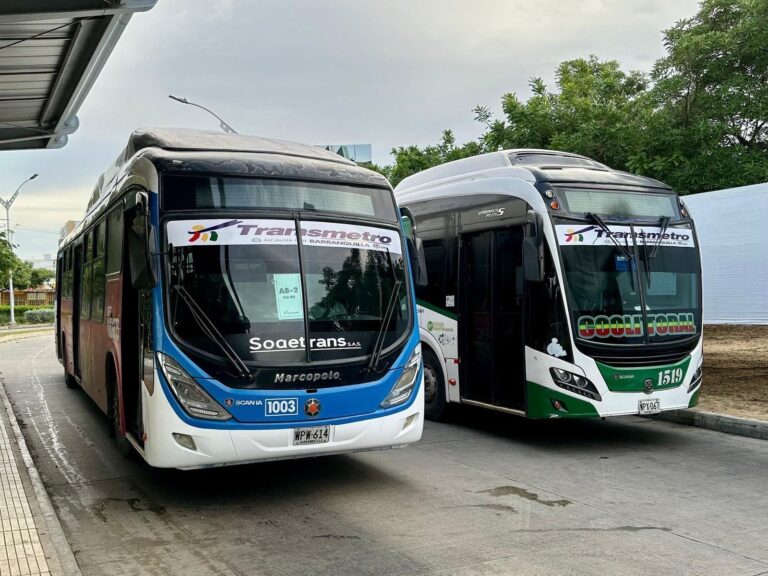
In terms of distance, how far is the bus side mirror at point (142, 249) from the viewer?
6.40m

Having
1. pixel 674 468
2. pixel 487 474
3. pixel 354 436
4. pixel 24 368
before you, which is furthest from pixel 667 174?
pixel 24 368

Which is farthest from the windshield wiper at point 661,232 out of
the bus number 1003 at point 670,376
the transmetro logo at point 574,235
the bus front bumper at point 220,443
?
the bus front bumper at point 220,443

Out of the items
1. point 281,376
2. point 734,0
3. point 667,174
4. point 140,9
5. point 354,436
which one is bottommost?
point 354,436

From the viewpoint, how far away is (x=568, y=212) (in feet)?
29.1

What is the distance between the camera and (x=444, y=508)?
6.54 m

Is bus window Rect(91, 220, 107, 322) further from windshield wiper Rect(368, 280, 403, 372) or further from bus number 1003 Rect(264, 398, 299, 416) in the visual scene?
windshield wiper Rect(368, 280, 403, 372)

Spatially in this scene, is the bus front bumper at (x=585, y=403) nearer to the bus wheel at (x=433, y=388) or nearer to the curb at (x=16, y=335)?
the bus wheel at (x=433, y=388)

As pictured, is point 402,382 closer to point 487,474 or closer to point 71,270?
point 487,474

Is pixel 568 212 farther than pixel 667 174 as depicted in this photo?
No

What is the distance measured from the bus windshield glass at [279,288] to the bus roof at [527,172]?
118 inches

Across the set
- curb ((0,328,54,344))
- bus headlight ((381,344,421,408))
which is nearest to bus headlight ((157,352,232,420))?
bus headlight ((381,344,421,408))

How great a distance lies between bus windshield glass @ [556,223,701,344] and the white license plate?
26.6 inches

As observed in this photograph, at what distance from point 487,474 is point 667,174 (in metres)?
10.5

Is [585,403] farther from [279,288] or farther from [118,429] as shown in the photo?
[118,429]
